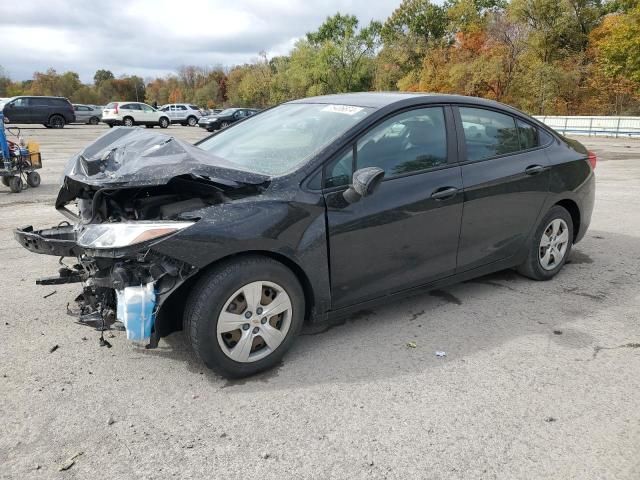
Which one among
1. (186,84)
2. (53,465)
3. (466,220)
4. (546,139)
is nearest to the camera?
(53,465)

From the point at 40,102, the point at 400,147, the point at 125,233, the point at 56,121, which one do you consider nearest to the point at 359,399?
the point at 125,233

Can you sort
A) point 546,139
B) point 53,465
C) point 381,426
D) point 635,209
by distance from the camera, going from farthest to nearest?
point 635,209, point 546,139, point 381,426, point 53,465

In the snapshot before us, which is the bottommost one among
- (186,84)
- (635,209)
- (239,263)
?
(635,209)

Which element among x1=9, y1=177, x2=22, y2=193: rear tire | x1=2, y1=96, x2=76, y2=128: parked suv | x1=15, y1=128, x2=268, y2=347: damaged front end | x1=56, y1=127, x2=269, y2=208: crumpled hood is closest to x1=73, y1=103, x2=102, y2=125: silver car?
x1=2, y1=96, x2=76, y2=128: parked suv

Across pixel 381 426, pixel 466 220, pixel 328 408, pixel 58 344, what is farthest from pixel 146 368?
pixel 466 220

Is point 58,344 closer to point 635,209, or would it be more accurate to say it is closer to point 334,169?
point 334,169

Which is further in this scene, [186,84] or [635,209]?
[186,84]

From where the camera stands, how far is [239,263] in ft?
9.72

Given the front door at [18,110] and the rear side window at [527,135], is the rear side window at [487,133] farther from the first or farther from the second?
the front door at [18,110]

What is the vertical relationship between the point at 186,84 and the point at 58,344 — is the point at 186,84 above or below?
above

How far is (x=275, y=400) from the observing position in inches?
114

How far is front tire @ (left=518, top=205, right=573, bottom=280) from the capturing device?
4.56 meters

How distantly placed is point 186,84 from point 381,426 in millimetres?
115547

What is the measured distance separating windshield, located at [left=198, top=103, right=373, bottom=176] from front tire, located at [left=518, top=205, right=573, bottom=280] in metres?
2.04
